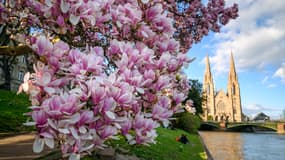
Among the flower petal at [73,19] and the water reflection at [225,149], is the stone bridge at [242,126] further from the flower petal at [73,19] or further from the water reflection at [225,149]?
the flower petal at [73,19]

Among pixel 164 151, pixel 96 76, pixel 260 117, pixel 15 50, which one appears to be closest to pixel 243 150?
pixel 164 151

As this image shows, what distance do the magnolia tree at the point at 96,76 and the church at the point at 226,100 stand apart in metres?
131

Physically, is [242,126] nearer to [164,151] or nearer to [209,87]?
[209,87]

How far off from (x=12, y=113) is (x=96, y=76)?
1210cm

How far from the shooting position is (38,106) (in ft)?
4.88

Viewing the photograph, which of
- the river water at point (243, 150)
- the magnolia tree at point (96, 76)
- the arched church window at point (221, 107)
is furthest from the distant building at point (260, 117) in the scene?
the magnolia tree at point (96, 76)

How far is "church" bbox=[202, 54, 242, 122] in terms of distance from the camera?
429 feet

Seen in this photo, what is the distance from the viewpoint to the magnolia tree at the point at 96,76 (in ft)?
4.86

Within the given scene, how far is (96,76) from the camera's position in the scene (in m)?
1.63

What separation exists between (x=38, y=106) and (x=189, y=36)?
5727mm

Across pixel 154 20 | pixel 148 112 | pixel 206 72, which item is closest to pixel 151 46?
pixel 154 20

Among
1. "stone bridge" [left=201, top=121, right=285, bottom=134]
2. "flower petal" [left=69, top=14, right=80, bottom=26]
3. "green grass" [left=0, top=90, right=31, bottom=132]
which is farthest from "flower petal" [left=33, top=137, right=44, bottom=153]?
"stone bridge" [left=201, top=121, right=285, bottom=134]

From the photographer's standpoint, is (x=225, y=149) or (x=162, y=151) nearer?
(x=162, y=151)

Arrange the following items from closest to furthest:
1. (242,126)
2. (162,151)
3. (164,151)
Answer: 1. (162,151)
2. (164,151)
3. (242,126)
